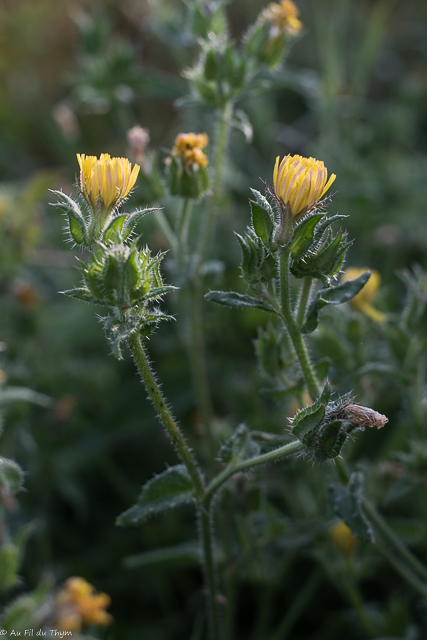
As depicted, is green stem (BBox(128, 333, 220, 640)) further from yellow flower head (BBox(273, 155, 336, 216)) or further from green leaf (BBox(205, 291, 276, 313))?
yellow flower head (BBox(273, 155, 336, 216))

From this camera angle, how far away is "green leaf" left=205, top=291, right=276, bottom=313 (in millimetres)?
1760

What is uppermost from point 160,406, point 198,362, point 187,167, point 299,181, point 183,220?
point 187,167

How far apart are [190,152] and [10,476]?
1429 mm

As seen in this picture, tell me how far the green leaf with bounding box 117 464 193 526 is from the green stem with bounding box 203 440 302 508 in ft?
0.23

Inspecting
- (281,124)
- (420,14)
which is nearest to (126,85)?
(281,124)

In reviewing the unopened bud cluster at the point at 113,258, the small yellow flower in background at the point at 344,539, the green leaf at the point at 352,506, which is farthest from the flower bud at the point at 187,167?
the small yellow flower in background at the point at 344,539

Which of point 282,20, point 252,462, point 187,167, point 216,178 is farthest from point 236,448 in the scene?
point 282,20

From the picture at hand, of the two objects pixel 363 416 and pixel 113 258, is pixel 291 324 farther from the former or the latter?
pixel 113 258

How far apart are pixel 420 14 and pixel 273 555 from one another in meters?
5.87

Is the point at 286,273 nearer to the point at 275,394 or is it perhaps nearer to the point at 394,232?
the point at 275,394

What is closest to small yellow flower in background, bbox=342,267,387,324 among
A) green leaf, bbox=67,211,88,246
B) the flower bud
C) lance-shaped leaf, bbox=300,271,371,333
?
A: the flower bud

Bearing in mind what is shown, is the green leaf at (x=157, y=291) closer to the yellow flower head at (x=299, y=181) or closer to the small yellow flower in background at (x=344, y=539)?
the yellow flower head at (x=299, y=181)

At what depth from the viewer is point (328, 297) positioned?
5.86ft

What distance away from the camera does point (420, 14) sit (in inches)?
251
